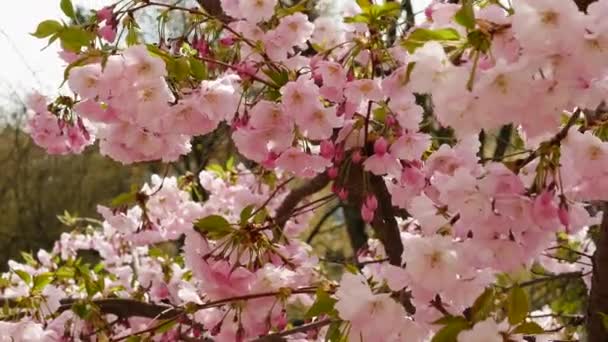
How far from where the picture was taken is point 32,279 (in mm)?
2514

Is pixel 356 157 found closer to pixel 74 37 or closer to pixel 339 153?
pixel 339 153

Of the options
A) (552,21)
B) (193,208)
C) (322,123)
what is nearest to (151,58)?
(322,123)

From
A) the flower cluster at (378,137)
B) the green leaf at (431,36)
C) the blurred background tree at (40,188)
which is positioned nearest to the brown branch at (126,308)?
the flower cluster at (378,137)


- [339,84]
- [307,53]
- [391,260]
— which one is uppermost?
[339,84]

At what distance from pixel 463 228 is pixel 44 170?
14.2m

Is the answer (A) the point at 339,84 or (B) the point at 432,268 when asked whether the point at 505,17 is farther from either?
(A) the point at 339,84

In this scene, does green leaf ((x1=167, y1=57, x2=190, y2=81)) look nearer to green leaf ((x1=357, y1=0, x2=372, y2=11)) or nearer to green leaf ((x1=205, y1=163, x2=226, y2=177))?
green leaf ((x1=357, y1=0, x2=372, y2=11))

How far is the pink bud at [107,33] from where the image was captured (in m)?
1.88

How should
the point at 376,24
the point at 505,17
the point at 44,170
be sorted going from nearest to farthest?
the point at 505,17 → the point at 376,24 → the point at 44,170

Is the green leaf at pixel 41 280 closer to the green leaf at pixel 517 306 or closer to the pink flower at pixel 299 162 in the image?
the pink flower at pixel 299 162

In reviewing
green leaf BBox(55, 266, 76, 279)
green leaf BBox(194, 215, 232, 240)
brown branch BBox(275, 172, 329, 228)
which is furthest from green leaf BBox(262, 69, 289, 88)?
green leaf BBox(55, 266, 76, 279)

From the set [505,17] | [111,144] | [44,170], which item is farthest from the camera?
[44,170]

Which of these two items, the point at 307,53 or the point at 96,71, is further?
the point at 307,53

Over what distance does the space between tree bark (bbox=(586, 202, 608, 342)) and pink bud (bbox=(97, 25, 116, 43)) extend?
116cm
